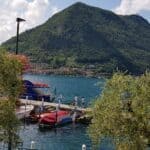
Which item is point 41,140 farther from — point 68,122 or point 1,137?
point 1,137

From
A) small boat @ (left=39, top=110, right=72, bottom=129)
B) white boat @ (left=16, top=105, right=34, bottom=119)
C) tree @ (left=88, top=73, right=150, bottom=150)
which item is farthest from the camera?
white boat @ (left=16, top=105, right=34, bottom=119)

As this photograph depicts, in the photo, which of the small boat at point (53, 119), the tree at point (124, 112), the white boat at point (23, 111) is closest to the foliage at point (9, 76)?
the tree at point (124, 112)

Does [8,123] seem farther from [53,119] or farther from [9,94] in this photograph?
[53,119]

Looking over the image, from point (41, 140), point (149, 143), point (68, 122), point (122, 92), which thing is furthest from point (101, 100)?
point (68, 122)

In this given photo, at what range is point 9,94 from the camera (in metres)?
37.8

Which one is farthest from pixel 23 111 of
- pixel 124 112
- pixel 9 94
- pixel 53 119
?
pixel 124 112

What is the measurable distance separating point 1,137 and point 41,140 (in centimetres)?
4265

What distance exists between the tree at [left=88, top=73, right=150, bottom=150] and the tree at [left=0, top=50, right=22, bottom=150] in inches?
254

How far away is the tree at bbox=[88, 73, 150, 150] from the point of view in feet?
102

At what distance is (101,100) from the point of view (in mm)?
33969

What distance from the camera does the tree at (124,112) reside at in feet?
102

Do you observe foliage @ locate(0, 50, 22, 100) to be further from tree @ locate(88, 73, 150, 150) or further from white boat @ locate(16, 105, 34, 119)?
white boat @ locate(16, 105, 34, 119)

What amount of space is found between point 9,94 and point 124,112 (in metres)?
10.5

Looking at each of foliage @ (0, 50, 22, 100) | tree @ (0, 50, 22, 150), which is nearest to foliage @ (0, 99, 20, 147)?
tree @ (0, 50, 22, 150)
